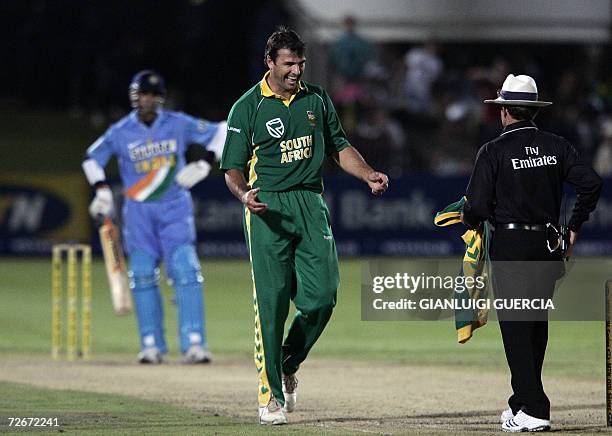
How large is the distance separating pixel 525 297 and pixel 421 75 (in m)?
17.9

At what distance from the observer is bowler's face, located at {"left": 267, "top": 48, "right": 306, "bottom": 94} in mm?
8680

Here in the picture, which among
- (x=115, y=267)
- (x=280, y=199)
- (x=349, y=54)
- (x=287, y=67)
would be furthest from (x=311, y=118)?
(x=349, y=54)

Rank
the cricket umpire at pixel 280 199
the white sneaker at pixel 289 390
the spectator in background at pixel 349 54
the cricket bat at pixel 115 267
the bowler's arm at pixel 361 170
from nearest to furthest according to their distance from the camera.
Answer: the bowler's arm at pixel 361 170 < the cricket umpire at pixel 280 199 < the white sneaker at pixel 289 390 < the cricket bat at pixel 115 267 < the spectator in background at pixel 349 54

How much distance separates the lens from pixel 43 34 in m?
32.0

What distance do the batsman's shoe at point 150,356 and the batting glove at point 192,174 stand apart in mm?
1479

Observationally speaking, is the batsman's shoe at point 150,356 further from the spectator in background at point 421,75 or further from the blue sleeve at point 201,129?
the spectator in background at point 421,75

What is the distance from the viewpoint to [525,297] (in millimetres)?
8359

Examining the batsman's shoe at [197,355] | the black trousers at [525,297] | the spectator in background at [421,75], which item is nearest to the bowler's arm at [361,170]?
the black trousers at [525,297]

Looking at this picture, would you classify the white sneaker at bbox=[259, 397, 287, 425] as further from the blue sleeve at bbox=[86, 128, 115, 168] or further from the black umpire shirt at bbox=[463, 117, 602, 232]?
the blue sleeve at bbox=[86, 128, 115, 168]

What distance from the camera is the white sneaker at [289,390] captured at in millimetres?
9258

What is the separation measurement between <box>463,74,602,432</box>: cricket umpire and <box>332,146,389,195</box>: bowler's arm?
1.83 ft

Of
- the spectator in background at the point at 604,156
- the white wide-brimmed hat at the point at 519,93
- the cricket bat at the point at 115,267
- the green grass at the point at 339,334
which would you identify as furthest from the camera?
the spectator in background at the point at 604,156

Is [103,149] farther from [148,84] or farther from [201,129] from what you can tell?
[201,129]

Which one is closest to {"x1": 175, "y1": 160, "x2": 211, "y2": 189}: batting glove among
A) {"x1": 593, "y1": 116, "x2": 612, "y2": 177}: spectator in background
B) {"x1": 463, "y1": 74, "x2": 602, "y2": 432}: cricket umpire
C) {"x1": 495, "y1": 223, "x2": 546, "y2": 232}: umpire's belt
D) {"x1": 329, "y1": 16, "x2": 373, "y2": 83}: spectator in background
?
{"x1": 463, "y1": 74, "x2": 602, "y2": 432}: cricket umpire
